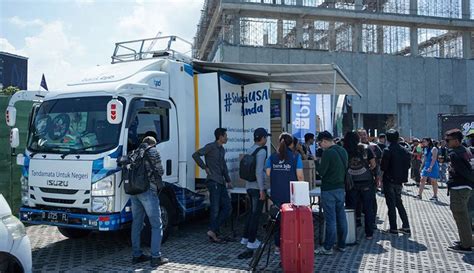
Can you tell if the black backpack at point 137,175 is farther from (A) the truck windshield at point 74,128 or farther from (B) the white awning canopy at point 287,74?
(B) the white awning canopy at point 287,74

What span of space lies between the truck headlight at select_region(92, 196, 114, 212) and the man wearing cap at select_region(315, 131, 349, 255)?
3.05 meters

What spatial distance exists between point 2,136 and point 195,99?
13.7ft

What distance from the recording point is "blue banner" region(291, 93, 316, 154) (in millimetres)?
10541

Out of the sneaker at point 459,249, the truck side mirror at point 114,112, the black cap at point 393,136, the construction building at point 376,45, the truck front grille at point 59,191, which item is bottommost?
the sneaker at point 459,249

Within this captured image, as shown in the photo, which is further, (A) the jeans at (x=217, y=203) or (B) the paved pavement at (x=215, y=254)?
(A) the jeans at (x=217, y=203)

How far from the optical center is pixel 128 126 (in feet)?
20.3

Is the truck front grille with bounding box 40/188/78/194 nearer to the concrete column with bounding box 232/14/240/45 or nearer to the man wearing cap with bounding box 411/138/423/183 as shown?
the man wearing cap with bounding box 411/138/423/183

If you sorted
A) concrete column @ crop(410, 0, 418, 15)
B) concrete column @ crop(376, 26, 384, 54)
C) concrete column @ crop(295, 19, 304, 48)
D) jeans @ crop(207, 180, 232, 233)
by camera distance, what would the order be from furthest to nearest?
concrete column @ crop(376, 26, 384, 54), concrete column @ crop(410, 0, 418, 15), concrete column @ crop(295, 19, 304, 48), jeans @ crop(207, 180, 232, 233)

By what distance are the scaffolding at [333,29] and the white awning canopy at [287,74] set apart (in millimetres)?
24424

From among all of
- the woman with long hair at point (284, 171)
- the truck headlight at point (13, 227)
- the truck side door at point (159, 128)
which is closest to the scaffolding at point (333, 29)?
the truck side door at point (159, 128)

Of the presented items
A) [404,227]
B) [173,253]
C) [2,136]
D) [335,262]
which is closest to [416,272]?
[335,262]

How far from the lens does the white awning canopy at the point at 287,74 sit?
24.1 ft

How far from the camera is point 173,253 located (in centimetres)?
646

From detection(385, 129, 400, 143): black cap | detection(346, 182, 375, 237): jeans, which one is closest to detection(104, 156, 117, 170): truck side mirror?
detection(346, 182, 375, 237): jeans
